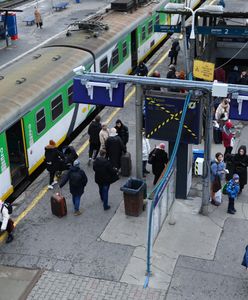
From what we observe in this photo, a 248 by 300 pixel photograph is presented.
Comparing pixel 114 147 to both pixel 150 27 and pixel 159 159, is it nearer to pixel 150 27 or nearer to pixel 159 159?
pixel 159 159

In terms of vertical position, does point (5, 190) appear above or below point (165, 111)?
below

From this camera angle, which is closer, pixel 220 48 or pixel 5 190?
pixel 5 190

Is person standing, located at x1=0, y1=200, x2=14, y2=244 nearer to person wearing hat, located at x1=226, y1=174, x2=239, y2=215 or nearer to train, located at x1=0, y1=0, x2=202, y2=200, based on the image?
train, located at x1=0, y1=0, x2=202, y2=200

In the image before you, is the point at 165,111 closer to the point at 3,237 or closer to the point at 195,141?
the point at 195,141

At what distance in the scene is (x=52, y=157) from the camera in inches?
563

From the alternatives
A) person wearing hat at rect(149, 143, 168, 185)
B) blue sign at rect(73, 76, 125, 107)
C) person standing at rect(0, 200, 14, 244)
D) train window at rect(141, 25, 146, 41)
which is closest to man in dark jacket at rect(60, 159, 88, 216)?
blue sign at rect(73, 76, 125, 107)

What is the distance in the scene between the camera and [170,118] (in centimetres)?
1262

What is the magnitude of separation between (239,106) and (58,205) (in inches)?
195

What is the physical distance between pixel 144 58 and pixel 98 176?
1334 centimetres

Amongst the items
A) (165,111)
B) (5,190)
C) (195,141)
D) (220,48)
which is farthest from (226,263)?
(220,48)

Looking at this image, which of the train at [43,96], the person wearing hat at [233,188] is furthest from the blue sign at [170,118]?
the train at [43,96]

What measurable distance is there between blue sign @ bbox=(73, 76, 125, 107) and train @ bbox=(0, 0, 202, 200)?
2079mm

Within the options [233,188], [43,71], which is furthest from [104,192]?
[43,71]

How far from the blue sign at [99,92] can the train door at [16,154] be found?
2.29 m
